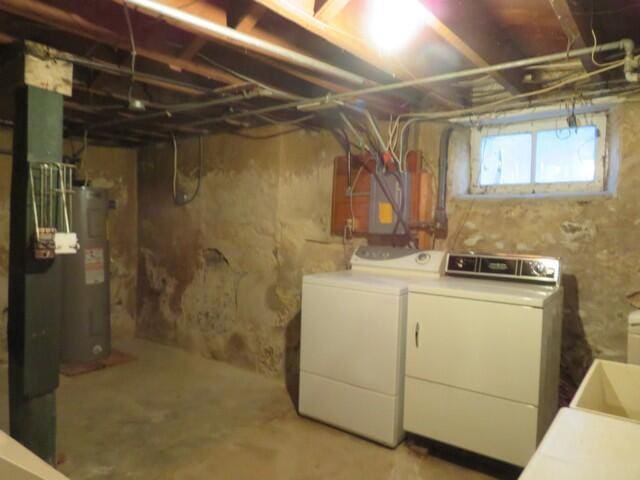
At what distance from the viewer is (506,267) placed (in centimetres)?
243

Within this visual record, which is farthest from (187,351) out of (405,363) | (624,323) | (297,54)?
(624,323)

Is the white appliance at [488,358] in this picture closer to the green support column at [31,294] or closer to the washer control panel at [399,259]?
the washer control panel at [399,259]

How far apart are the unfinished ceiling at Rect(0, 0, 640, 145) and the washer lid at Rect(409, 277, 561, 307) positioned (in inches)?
38.6

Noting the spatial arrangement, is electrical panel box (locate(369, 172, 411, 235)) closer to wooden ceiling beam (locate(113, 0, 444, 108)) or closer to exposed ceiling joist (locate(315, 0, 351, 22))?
wooden ceiling beam (locate(113, 0, 444, 108))

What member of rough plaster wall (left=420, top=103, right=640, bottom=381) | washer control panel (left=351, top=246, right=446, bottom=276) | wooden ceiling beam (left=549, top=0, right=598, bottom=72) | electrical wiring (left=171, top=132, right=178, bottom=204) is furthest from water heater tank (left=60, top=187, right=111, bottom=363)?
wooden ceiling beam (left=549, top=0, right=598, bottom=72)

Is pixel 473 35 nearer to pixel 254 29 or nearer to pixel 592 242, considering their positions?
pixel 254 29

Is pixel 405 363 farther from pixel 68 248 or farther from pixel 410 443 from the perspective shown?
pixel 68 248

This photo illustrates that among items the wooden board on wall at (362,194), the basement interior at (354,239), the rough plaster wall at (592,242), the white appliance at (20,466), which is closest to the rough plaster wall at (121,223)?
the basement interior at (354,239)

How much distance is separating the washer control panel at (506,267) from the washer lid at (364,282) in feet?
1.08

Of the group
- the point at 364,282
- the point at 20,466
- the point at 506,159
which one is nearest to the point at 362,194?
the point at 364,282

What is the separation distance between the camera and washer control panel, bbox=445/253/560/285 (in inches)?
91.0

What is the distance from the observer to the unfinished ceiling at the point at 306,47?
5.39 ft

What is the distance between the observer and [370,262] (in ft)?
9.57

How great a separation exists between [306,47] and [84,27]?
92cm
